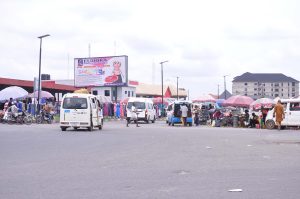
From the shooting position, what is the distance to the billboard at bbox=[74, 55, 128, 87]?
61406 millimetres

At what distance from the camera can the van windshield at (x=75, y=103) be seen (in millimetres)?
28109

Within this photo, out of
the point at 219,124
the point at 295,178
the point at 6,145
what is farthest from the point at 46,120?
the point at 295,178

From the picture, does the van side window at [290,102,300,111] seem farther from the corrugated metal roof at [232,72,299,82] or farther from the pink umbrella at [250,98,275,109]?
the corrugated metal roof at [232,72,299,82]

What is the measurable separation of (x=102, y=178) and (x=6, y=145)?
8888 mm

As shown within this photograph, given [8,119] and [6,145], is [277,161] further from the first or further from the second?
[8,119]

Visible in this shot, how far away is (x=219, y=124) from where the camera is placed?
40.0m

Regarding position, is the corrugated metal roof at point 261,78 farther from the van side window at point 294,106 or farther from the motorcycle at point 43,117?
the van side window at point 294,106

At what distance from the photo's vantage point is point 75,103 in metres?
28.2

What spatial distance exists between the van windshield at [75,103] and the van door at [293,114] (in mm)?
13438

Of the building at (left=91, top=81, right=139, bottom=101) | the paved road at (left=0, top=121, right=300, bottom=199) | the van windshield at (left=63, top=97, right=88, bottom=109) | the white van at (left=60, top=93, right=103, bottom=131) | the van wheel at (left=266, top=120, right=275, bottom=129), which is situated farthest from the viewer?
the building at (left=91, top=81, right=139, bottom=101)

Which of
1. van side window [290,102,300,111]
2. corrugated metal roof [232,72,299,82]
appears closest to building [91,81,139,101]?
van side window [290,102,300,111]

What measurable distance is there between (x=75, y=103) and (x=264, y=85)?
505 ft

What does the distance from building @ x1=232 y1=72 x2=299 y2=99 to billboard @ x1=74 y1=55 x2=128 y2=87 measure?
117663 millimetres

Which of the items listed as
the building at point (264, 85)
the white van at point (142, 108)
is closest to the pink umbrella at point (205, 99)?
the white van at point (142, 108)
